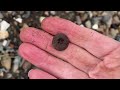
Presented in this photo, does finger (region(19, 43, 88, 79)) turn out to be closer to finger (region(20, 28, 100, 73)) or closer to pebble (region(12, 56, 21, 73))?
finger (region(20, 28, 100, 73))

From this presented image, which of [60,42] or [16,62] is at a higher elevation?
[60,42]

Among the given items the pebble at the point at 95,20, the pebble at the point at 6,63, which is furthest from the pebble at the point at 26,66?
the pebble at the point at 95,20

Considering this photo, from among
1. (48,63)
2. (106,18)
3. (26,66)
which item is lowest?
(26,66)

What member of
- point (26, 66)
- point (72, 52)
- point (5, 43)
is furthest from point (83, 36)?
point (5, 43)

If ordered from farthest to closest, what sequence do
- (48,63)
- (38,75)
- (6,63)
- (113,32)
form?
(113,32) → (6,63) → (48,63) → (38,75)

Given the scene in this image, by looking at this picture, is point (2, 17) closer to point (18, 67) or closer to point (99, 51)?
point (18, 67)

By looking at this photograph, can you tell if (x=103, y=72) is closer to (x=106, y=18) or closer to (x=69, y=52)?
(x=69, y=52)
